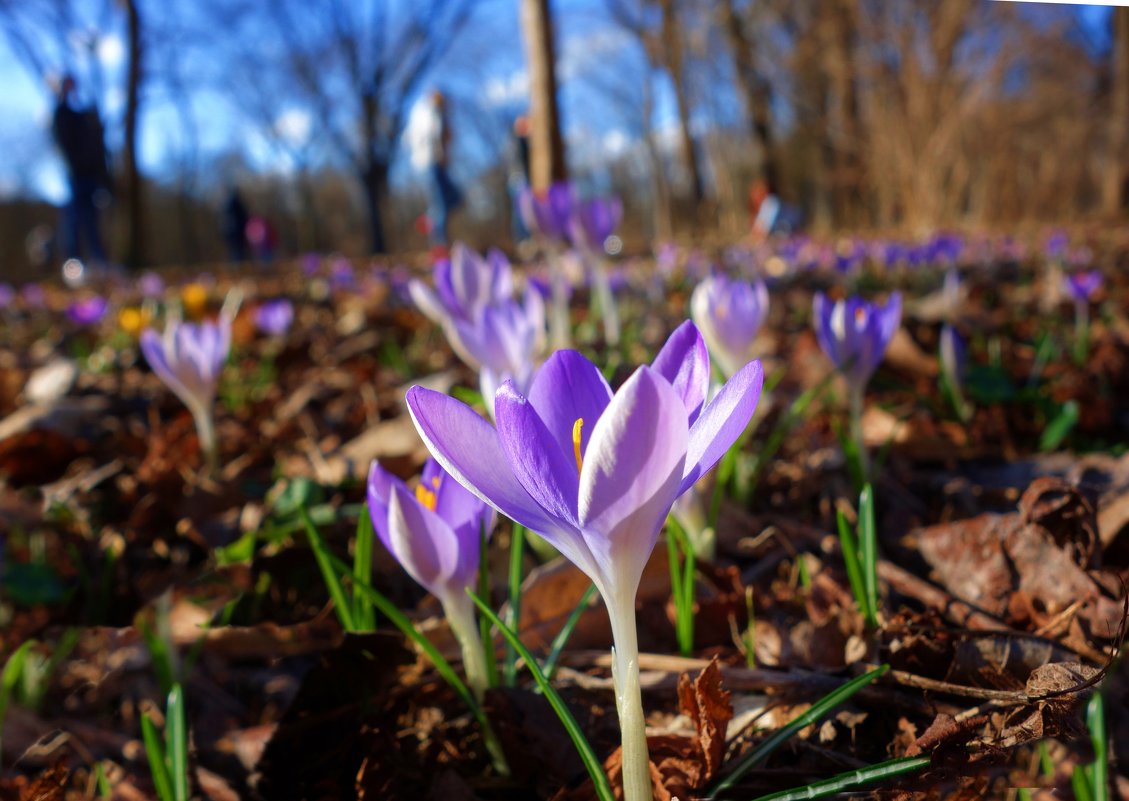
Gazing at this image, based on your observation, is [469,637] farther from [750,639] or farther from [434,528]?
[750,639]

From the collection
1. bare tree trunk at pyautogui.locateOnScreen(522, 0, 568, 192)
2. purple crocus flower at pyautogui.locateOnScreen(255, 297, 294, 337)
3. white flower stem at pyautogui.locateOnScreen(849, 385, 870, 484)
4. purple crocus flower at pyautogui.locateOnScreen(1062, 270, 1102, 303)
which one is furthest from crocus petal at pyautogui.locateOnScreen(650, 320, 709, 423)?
bare tree trunk at pyautogui.locateOnScreen(522, 0, 568, 192)

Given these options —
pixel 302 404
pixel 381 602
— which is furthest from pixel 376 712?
pixel 302 404

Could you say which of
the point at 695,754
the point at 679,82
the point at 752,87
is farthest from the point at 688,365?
the point at 752,87

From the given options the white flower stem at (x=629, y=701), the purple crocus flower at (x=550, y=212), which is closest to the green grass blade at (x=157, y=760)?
the white flower stem at (x=629, y=701)

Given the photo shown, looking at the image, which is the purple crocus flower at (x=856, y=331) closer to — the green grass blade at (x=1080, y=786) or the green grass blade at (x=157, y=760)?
the green grass blade at (x=1080, y=786)

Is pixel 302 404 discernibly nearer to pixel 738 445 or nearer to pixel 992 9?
pixel 738 445

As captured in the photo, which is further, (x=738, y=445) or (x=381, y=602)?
(x=738, y=445)
